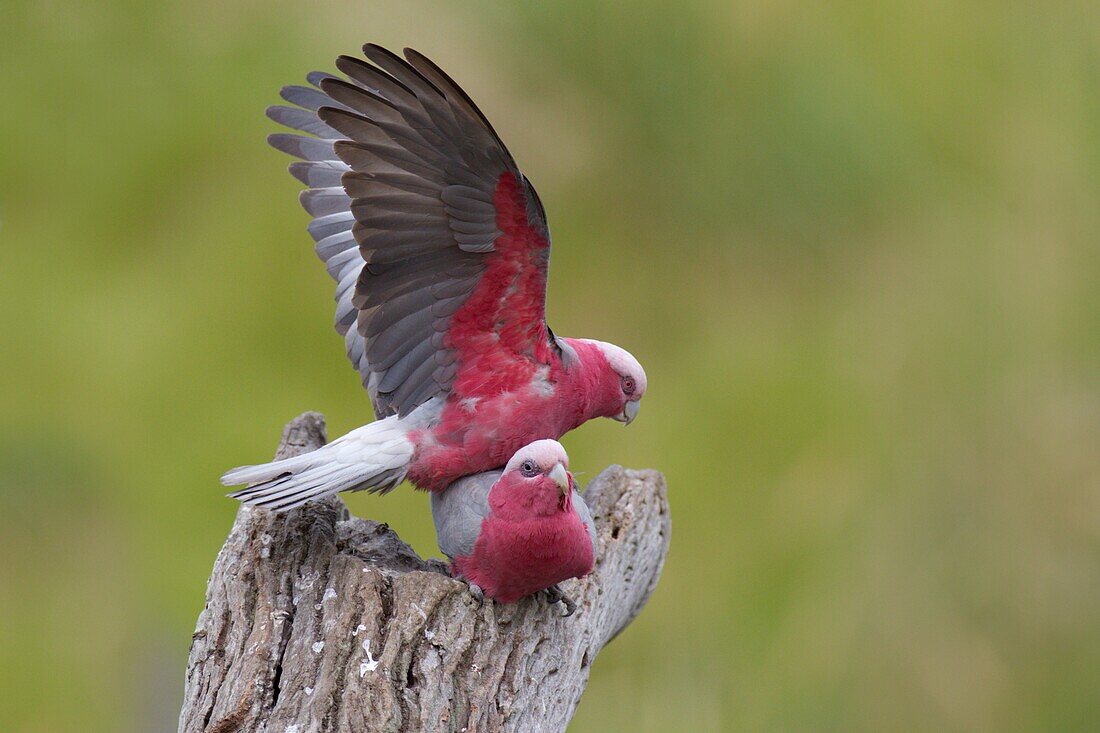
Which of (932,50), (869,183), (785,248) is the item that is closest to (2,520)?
(785,248)

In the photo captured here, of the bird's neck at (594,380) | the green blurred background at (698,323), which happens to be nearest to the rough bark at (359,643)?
the bird's neck at (594,380)

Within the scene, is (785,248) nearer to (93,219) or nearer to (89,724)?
(93,219)

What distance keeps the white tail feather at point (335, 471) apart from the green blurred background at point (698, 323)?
2493 mm

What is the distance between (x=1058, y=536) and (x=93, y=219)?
4.33 m

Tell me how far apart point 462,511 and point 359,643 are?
1.22 ft

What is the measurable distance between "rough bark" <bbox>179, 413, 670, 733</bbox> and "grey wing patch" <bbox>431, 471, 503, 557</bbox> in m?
0.08

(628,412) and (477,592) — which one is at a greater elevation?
(628,412)

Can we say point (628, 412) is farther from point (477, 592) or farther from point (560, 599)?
point (477, 592)

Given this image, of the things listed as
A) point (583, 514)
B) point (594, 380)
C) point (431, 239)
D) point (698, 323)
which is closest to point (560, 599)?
point (583, 514)

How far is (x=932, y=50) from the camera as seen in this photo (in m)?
5.84

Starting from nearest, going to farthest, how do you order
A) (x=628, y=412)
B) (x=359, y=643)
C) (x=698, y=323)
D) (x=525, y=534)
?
1. (x=359, y=643)
2. (x=525, y=534)
3. (x=628, y=412)
4. (x=698, y=323)

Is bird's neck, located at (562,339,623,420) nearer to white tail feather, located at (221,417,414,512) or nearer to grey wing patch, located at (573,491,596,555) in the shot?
grey wing patch, located at (573,491,596,555)

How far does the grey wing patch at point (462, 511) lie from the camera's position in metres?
2.27

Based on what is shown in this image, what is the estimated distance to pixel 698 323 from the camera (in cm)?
569
